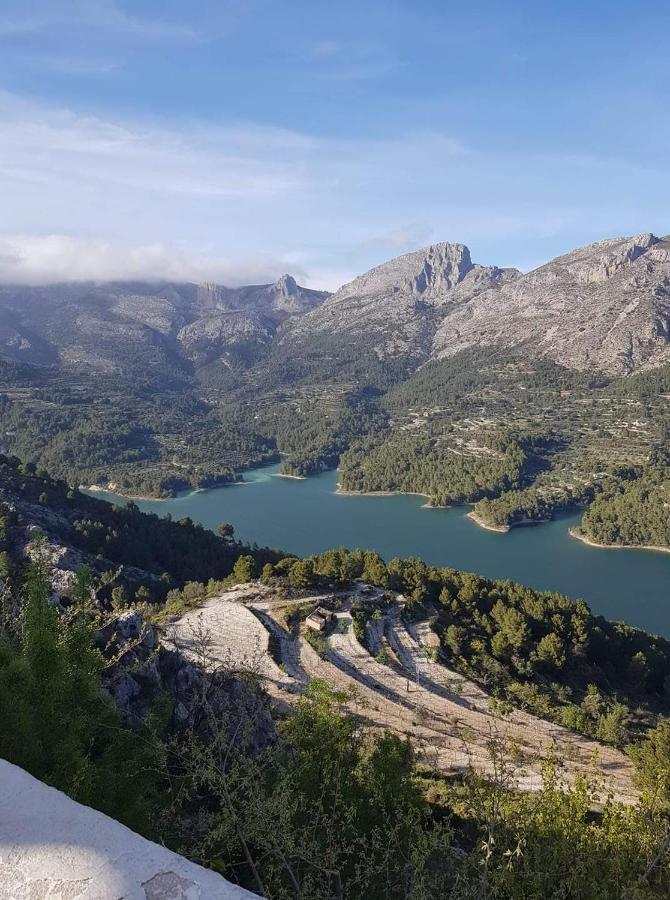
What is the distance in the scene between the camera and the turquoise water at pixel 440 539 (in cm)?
6538

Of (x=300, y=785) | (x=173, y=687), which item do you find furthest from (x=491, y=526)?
(x=300, y=785)

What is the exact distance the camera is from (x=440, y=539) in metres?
85.1

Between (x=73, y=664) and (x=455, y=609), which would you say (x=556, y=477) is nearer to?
(x=455, y=609)

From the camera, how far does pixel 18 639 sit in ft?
42.6

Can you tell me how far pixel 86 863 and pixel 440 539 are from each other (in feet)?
276

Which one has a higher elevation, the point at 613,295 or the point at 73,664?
the point at 613,295

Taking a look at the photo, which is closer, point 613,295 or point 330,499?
point 330,499

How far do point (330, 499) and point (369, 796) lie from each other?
101 metres

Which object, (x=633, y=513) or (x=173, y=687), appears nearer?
(x=173, y=687)

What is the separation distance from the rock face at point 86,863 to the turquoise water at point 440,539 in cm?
6251

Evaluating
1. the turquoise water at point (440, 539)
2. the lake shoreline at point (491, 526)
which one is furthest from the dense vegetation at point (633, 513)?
the lake shoreline at point (491, 526)

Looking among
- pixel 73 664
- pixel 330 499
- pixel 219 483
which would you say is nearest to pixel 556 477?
pixel 330 499

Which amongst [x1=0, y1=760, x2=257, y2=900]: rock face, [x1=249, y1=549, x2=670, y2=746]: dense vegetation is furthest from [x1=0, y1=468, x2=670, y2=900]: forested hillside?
[x1=0, y1=760, x2=257, y2=900]: rock face

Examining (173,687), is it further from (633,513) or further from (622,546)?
(633,513)
